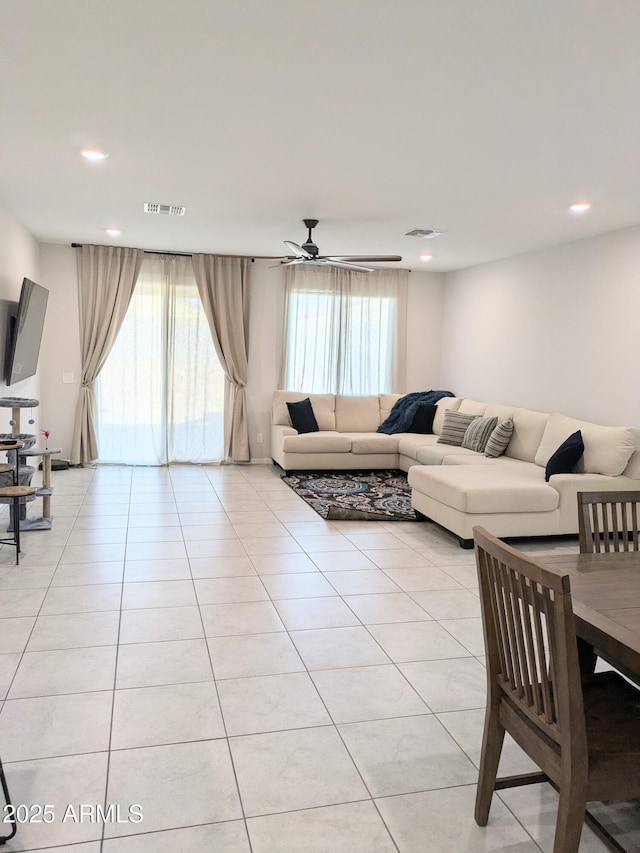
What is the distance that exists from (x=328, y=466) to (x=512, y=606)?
19.1ft

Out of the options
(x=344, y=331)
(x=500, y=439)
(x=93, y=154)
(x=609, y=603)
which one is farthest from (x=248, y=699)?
(x=344, y=331)

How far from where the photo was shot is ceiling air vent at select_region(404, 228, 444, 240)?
19.7 feet

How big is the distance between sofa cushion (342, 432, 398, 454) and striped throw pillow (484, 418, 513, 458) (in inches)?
55.6

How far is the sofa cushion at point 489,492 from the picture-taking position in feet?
15.7

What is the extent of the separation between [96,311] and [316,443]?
2.96m

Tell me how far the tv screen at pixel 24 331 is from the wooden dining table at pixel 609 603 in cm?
465

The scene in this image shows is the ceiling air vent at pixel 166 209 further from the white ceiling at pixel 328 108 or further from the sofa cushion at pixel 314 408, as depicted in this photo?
the sofa cushion at pixel 314 408

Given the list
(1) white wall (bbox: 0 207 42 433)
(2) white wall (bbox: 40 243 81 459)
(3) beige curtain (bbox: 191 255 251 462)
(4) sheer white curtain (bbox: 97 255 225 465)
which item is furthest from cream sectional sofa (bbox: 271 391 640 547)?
(1) white wall (bbox: 0 207 42 433)

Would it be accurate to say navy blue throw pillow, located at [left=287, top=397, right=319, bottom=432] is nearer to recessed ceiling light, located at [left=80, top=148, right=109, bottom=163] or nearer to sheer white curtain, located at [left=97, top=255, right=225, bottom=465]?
→ sheer white curtain, located at [left=97, top=255, right=225, bottom=465]

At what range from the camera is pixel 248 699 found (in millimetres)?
2656

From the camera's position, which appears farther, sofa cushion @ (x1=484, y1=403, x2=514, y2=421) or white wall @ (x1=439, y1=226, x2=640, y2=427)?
sofa cushion @ (x1=484, y1=403, x2=514, y2=421)

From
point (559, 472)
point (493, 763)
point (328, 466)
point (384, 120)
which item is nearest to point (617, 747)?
point (493, 763)

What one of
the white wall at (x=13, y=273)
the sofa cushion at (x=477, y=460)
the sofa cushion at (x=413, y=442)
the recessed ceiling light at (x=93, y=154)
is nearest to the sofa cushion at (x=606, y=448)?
the sofa cushion at (x=477, y=460)

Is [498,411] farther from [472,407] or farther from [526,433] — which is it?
[526,433]
